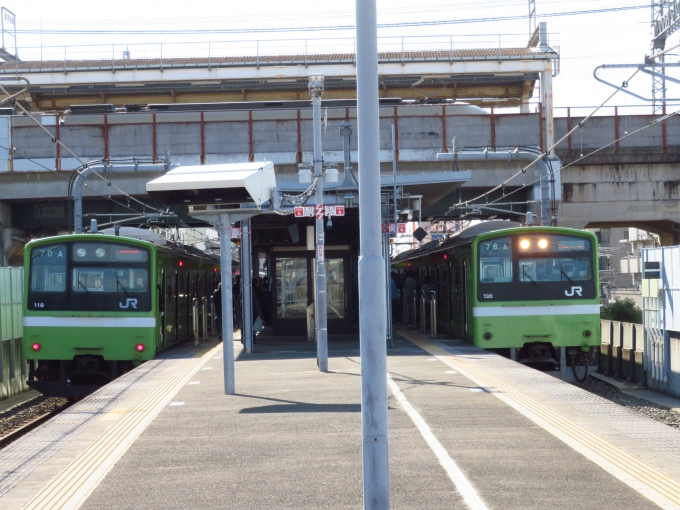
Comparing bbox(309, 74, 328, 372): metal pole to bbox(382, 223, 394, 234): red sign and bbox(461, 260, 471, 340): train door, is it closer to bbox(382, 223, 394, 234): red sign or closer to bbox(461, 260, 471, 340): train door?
bbox(382, 223, 394, 234): red sign

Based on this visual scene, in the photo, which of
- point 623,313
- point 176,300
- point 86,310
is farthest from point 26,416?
point 623,313

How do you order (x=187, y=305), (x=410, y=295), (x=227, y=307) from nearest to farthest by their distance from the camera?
(x=227, y=307) < (x=187, y=305) < (x=410, y=295)

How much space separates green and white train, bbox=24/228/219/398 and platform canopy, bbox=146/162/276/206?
4.89 meters

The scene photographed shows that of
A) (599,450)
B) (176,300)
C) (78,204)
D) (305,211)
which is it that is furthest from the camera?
(78,204)

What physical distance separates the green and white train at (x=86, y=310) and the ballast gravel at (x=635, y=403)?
7.80 meters

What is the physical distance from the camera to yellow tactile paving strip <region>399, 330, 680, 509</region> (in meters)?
6.33

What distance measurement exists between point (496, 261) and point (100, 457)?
11.3 meters

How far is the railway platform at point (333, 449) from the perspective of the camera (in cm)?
637

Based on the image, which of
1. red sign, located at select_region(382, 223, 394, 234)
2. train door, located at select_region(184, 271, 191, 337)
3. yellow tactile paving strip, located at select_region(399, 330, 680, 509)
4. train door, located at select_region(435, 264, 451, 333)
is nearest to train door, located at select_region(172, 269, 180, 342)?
train door, located at select_region(184, 271, 191, 337)

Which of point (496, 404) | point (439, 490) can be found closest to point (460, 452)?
point (439, 490)

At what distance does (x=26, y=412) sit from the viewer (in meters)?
16.7

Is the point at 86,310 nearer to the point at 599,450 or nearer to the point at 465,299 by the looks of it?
the point at 465,299

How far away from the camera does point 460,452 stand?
7777mm

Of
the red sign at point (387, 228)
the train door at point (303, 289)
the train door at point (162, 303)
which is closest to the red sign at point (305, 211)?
the red sign at point (387, 228)
